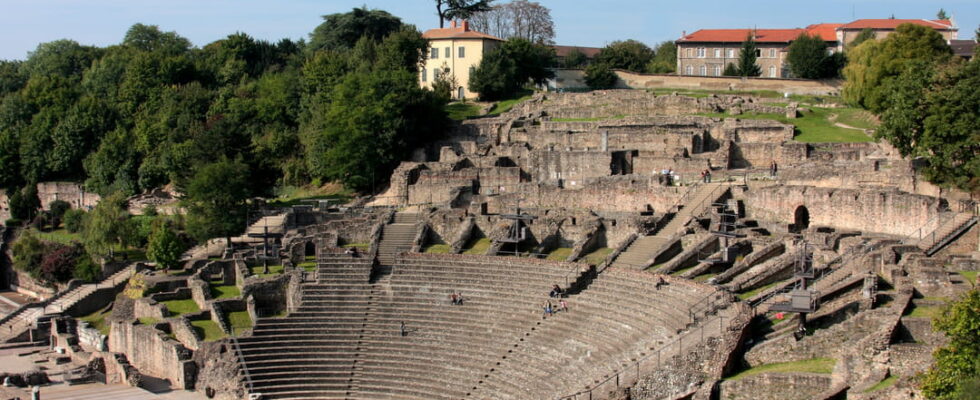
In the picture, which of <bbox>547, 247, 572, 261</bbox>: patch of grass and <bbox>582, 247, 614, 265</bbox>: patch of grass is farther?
<bbox>547, 247, 572, 261</bbox>: patch of grass

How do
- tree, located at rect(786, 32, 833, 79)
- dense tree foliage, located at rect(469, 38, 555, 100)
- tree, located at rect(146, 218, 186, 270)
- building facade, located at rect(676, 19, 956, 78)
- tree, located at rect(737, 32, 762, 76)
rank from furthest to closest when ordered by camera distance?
building facade, located at rect(676, 19, 956, 78), tree, located at rect(737, 32, 762, 76), tree, located at rect(786, 32, 833, 79), dense tree foliage, located at rect(469, 38, 555, 100), tree, located at rect(146, 218, 186, 270)

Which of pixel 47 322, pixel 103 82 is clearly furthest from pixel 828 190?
pixel 103 82

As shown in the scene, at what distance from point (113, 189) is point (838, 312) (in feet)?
171

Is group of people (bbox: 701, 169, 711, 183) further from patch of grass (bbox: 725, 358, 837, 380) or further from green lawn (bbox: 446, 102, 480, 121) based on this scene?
green lawn (bbox: 446, 102, 480, 121)

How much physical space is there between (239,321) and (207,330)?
1.30 m

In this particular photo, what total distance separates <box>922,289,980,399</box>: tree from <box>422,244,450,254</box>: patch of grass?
2501cm

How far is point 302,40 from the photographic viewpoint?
3885 inches

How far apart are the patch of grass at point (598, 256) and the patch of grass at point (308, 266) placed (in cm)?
1199

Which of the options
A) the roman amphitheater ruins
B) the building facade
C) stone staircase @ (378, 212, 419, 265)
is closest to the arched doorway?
the roman amphitheater ruins

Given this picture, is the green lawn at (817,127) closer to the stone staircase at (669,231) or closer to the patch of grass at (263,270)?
the stone staircase at (669,231)

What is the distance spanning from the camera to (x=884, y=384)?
27.9m

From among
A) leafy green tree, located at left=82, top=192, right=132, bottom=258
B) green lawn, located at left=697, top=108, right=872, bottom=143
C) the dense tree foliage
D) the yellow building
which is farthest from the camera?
the yellow building

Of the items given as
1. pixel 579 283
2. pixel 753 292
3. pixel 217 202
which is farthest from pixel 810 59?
pixel 753 292

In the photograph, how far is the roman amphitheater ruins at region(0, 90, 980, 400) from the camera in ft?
106
